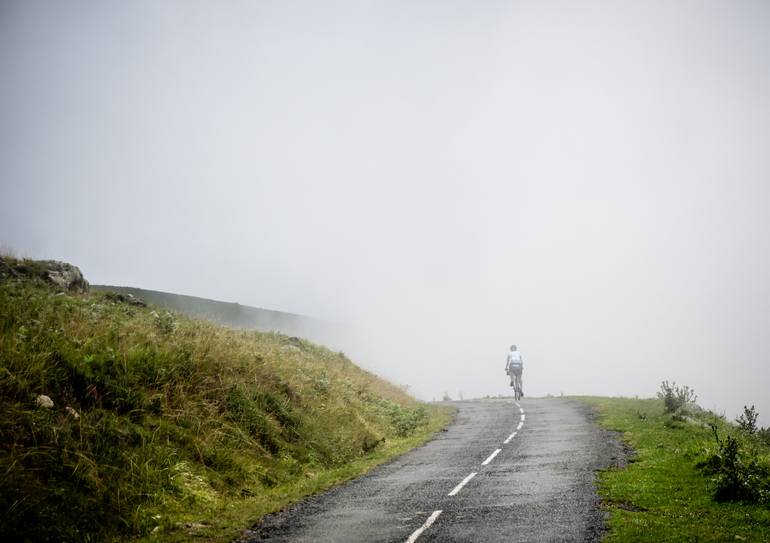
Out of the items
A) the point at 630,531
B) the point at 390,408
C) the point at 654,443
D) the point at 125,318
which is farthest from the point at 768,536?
the point at 390,408

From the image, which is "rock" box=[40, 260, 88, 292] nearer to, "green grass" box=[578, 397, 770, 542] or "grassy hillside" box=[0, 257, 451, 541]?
"grassy hillside" box=[0, 257, 451, 541]

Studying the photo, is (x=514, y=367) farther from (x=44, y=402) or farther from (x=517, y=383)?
(x=44, y=402)

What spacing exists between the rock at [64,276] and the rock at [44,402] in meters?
10.1

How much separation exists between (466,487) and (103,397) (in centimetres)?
798

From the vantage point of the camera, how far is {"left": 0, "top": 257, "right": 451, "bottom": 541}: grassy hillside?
8.41 m

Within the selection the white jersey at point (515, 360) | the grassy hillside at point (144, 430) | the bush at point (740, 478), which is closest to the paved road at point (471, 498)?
the grassy hillside at point (144, 430)

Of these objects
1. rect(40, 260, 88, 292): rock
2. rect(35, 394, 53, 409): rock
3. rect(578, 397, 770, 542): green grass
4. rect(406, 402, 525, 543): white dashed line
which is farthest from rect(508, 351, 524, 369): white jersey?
rect(35, 394, 53, 409): rock

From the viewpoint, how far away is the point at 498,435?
18797 millimetres

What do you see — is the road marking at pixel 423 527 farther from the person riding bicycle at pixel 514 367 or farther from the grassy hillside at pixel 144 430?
the person riding bicycle at pixel 514 367

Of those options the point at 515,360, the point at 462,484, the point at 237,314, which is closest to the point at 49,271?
the point at 462,484

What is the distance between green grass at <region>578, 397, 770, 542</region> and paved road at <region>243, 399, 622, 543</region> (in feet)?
1.42

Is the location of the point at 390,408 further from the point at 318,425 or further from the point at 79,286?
the point at 79,286

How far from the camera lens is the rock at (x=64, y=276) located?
62.0ft

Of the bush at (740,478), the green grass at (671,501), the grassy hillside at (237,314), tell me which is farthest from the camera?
the grassy hillside at (237,314)
